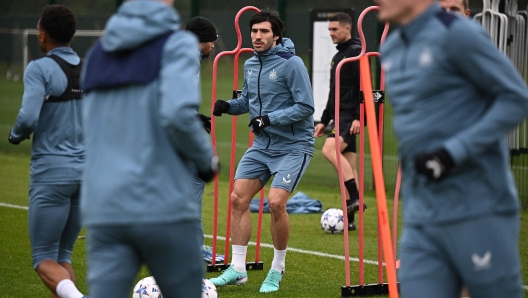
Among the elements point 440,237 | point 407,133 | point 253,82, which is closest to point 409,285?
point 440,237

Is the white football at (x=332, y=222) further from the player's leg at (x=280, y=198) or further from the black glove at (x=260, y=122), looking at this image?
the black glove at (x=260, y=122)

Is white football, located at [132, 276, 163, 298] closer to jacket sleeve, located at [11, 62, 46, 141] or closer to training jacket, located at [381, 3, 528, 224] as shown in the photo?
jacket sleeve, located at [11, 62, 46, 141]

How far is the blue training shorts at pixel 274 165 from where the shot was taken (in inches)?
285

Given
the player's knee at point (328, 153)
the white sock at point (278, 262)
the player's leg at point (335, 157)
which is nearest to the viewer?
the white sock at point (278, 262)

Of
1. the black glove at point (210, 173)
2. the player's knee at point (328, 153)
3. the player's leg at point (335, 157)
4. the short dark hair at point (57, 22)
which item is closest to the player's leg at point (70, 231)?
the short dark hair at point (57, 22)

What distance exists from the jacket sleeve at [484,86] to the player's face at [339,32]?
7242 millimetres

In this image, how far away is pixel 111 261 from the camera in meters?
3.40

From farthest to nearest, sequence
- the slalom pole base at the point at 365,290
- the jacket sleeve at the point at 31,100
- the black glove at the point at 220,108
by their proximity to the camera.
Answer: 1. the black glove at the point at 220,108
2. the slalom pole base at the point at 365,290
3. the jacket sleeve at the point at 31,100

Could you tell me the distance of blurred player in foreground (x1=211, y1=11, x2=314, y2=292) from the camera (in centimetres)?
719

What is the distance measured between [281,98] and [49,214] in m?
2.67

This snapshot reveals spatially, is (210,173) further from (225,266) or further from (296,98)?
(225,266)

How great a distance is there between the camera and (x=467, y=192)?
Result: 3.17m

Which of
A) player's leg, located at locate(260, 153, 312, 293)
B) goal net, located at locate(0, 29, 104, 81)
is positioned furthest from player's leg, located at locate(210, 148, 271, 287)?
goal net, located at locate(0, 29, 104, 81)

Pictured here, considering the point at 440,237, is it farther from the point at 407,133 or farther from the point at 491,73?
the point at 491,73
